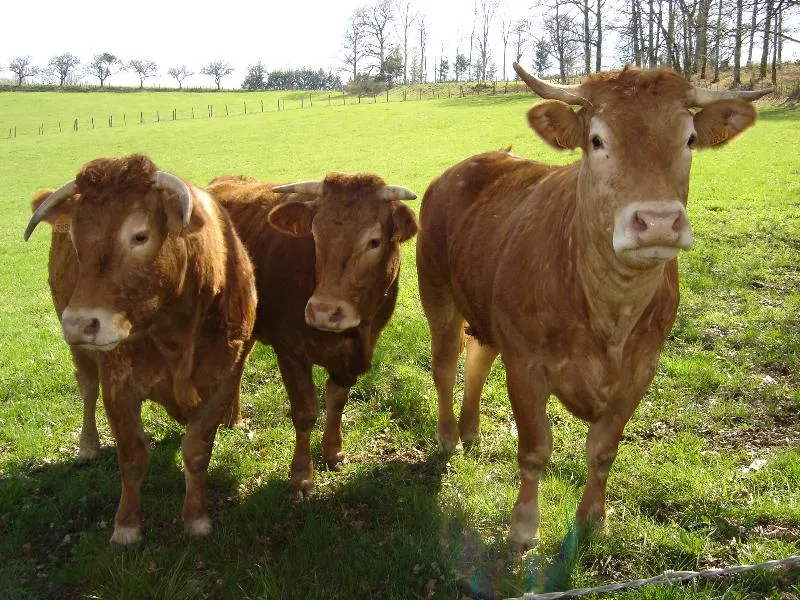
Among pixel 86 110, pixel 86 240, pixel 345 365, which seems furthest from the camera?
pixel 86 110

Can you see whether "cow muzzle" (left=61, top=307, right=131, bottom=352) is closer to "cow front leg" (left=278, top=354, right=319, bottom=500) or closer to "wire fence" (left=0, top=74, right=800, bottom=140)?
"cow front leg" (left=278, top=354, right=319, bottom=500)

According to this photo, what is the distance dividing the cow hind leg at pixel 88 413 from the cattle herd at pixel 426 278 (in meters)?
0.02

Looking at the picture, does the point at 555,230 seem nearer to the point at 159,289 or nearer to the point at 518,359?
the point at 518,359

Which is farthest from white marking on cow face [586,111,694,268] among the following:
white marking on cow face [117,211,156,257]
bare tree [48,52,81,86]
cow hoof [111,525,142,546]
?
bare tree [48,52,81,86]

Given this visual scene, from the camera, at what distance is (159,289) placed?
3.25 metres

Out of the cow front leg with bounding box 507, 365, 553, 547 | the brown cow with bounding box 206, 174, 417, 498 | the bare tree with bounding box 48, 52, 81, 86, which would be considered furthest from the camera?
the bare tree with bounding box 48, 52, 81, 86

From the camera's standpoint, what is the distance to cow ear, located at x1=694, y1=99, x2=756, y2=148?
10.0 ft

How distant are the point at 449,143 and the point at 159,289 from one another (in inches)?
1019

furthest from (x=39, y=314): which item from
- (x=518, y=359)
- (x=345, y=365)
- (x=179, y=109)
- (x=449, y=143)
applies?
(x=179, y=109)

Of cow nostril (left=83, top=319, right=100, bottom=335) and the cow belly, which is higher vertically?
cow nostril (left=83, top=319, right=100, bottom=335)

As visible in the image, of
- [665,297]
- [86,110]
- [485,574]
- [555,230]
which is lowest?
[485,574]

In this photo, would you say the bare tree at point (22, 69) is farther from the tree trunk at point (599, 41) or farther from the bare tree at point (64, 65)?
the tree trunk at point (599, 41)

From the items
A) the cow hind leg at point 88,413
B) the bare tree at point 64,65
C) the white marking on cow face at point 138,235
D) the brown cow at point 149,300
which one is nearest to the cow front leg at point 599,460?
the brown cow at point 149,300

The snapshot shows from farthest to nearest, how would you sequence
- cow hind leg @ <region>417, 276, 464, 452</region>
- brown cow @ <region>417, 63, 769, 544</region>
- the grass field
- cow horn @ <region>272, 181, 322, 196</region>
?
cow hind leg @ <region>417, 276, 464, 452</region>
cow horn @ <region>272, 181, 322, 196</region>
the grass field
brown cow @ <region>417, 63, 769, 544</region>
